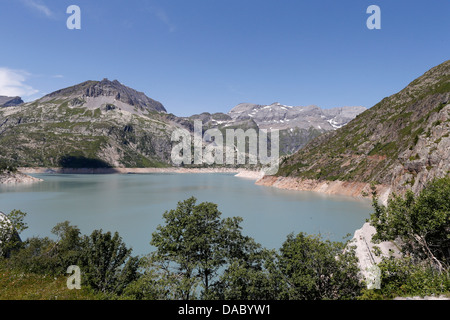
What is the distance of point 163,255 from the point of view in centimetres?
1859

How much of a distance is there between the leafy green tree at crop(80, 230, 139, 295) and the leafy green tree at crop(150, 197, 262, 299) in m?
3.43

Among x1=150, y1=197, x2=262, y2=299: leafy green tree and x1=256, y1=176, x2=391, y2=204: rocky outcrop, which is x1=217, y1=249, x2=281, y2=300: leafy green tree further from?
x1=256, y1=176, x2=391, y2=204: rocky outcrop

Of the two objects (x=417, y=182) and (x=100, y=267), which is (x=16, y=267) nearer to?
(x=100, y=267)

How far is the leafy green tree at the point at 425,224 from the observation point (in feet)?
62.0

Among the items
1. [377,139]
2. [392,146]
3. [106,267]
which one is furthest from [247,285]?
[377,139]

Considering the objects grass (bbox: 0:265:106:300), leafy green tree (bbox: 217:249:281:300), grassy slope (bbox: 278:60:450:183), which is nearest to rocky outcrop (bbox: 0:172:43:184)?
grassy slope (bbox: 278:60:450:183)

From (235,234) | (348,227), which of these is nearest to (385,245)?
(235,234)

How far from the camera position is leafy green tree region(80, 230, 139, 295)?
19.2m

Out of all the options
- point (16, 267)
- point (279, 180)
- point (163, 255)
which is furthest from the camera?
point (279, 180)

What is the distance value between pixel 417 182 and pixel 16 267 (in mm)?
60485

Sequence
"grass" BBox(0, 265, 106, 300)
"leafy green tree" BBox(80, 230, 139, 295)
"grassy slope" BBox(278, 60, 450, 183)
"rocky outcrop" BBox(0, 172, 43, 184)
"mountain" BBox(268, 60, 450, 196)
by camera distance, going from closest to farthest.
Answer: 1. "grass" BBox(0, 265, 106, 300)
2. "leafy green tree" BBox(80, 230, 139, 295)
3. "mountain" BBox(268, 60, 450, 196)
4. "grassy slope" BBox(278, 60, 450, 183)
5. "rocky outcrop" BBox(0, 172, 43, 184)
